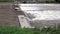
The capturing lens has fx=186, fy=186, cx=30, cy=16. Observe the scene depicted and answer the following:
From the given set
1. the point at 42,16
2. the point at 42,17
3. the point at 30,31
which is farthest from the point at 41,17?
the point at 30,31

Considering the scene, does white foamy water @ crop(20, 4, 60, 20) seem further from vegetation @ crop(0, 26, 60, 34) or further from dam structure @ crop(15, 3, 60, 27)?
vegetation @ crop(0, 26, 60, 34)

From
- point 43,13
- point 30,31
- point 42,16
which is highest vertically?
point 30,31

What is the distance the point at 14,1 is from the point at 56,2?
353 cm

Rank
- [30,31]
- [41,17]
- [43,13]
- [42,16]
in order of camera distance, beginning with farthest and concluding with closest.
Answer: [43,13], [42,16], [41,17], [30,31]

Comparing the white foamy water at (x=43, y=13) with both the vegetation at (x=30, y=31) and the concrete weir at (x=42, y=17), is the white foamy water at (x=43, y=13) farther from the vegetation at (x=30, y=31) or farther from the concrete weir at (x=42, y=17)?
the vegetation at (x=30, y=31)

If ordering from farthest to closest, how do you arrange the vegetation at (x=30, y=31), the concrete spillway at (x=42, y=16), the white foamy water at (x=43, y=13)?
the white foamy water at (x=43, y=13), the concrete spillway at (x=42, y=16), the vegetation at (x=30, y=31)

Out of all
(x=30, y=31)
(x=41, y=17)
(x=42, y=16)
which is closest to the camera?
(x=30, y=31)

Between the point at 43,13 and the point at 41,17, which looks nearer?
the point at 41,17

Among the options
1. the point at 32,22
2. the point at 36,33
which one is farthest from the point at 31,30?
the point at 32,22

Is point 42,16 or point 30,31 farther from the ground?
point 30,31

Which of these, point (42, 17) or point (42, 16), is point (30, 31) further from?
point (42, 16)

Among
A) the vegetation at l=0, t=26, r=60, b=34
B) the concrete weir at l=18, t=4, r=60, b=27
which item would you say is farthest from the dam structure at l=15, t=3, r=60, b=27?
the vegetation at l=0, t=26, r=60, b=34

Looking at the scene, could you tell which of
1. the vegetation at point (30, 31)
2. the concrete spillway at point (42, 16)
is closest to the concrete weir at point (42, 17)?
the concrete spillway at point (42, 16)

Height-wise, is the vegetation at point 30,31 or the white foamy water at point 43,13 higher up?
the vegetation at point 30,31
